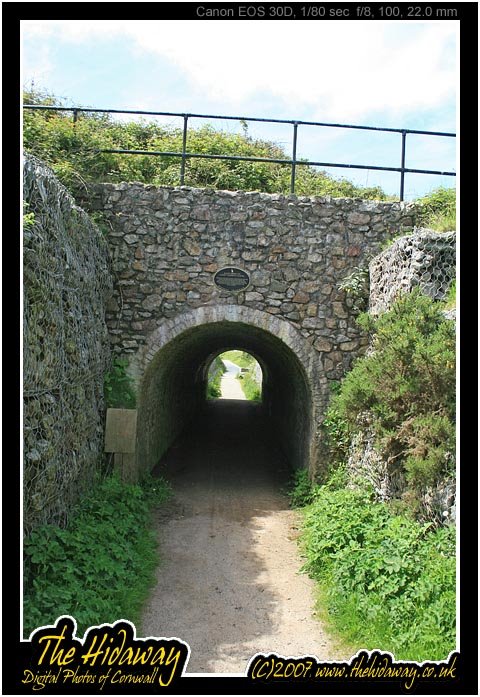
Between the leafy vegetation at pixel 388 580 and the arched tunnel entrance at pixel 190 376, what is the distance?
263 cm

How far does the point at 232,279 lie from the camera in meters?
8.38

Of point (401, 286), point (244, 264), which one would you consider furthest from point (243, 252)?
point (401, 286)

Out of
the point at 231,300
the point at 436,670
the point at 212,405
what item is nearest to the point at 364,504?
the point at 436,670

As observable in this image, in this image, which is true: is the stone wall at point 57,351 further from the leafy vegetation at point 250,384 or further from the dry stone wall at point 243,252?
the leafy vegetation at point 250,384

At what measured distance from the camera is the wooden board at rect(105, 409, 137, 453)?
7609mm

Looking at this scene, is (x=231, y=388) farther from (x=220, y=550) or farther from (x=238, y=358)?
(x=220, y=550)

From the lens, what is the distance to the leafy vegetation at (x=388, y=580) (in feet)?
14.0

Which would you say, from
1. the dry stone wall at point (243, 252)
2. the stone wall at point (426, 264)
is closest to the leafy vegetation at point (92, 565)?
the dry stone wall at point (243, 252)

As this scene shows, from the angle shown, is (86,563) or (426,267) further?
(426,267)

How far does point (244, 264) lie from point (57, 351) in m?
3.82

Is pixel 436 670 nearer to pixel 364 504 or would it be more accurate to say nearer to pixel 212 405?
pixel 364 504

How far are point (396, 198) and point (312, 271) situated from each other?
3003 millimetres

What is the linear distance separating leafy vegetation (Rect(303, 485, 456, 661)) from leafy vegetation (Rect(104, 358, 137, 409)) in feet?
11.5
